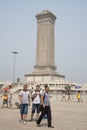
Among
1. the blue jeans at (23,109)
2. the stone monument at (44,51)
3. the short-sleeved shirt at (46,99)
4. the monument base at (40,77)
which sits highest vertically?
the stone monument at (44,51)

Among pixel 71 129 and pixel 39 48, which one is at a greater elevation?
pixel 39 48

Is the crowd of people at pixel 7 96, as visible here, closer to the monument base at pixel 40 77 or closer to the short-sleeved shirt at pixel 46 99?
the short-sleeved shirt at pixel 46 99

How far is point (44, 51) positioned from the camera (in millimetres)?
59188

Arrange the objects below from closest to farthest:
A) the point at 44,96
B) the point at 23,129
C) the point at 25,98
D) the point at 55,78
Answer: the point at 23,129 → the point at 44,96 → the point at 25,98 → the point at 55,78

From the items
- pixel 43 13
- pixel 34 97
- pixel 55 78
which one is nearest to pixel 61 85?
pixel 55 78

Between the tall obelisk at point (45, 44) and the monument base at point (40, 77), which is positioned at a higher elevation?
the tall obelisk at point (45, 44)

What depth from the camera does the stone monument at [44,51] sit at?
191ft

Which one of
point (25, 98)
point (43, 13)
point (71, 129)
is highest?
point (43, 13)

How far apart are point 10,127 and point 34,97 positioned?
2.29 m

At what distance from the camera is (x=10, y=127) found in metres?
9.17

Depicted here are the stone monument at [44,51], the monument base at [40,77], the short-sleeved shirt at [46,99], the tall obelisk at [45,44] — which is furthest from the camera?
the tall obelisk at [45,44]

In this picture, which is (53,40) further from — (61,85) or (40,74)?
(61,85)

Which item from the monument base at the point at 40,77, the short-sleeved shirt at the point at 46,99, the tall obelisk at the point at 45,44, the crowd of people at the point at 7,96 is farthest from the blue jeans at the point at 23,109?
the tall obelisk at the point at 45,44

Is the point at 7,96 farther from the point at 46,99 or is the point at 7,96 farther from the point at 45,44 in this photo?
the point at 45,44
